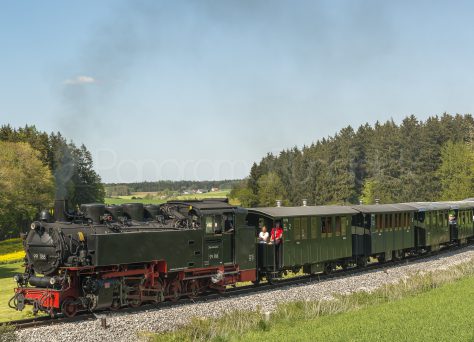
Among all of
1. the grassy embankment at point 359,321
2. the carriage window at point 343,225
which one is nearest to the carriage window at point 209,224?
the grassy embankment at point 359,321

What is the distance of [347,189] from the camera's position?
9919cm

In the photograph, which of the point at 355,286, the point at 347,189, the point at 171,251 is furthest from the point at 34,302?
the point at 347,189

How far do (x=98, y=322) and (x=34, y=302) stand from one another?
7.61 feet

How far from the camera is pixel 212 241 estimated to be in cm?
1962

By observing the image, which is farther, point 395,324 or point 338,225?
point 338,225

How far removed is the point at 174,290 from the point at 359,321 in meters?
6.54

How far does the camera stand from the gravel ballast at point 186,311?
544 inches

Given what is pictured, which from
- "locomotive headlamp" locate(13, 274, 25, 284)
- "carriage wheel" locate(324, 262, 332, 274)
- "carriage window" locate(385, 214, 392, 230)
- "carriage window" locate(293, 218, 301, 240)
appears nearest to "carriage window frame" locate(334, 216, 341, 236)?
"carriage wheel" locate(324, 262, 332, 274)

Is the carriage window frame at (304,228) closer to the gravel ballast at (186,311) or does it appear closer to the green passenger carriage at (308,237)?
the green passenger carriage at (308,237)

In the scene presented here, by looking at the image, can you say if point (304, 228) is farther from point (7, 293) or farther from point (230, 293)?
point (7, 293)

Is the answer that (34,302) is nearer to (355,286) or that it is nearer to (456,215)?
(355,286)

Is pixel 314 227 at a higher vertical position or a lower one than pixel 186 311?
→ higher

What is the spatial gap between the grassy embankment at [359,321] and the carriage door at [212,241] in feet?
11.9

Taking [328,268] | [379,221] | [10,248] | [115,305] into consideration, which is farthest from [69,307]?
[10,248]
